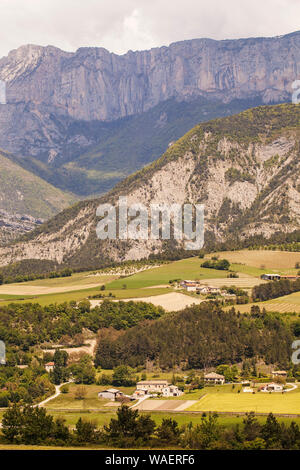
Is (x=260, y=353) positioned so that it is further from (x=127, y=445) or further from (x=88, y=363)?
(x=127, y=445)

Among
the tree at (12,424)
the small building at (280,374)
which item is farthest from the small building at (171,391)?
the tree at (12,424)

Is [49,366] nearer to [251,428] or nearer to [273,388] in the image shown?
[273,388]

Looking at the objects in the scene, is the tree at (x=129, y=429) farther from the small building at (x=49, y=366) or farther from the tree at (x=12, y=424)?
the small building at (x=49, y=366)
